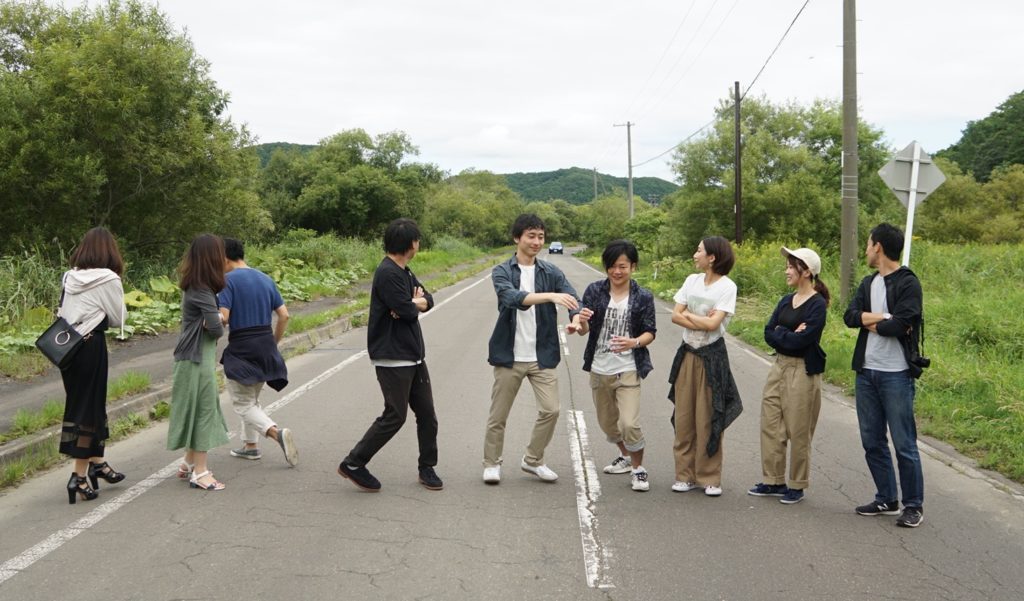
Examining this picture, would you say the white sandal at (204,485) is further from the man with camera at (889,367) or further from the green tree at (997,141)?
the green tree at (997,141)

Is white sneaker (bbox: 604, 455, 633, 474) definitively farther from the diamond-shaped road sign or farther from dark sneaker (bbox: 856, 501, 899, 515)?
the diamond-shaped road sign

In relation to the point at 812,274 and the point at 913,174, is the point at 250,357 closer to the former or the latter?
the point at 812,274

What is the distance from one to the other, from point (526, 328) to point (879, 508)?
2658 millimetres

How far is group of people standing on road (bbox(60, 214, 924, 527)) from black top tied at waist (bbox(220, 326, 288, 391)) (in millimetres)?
249

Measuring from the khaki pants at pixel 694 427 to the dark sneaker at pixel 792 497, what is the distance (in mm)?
450

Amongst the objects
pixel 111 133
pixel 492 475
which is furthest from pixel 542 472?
pixel 111 133

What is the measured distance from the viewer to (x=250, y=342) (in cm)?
618

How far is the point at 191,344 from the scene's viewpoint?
18.8 ft

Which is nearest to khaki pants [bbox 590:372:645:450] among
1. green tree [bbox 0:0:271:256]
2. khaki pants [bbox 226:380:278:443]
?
khaki pants [bbox 226:380:278:443]

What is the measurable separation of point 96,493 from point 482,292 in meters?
22.4

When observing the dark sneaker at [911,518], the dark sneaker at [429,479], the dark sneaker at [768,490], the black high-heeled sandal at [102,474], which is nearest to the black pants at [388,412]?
the dark sneaker at [429,479]

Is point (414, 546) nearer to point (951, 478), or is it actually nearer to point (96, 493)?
point (96, 493)

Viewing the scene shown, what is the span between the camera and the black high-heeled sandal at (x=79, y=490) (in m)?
5.40

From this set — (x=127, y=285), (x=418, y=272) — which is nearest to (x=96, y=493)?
(x=127, y=285)
